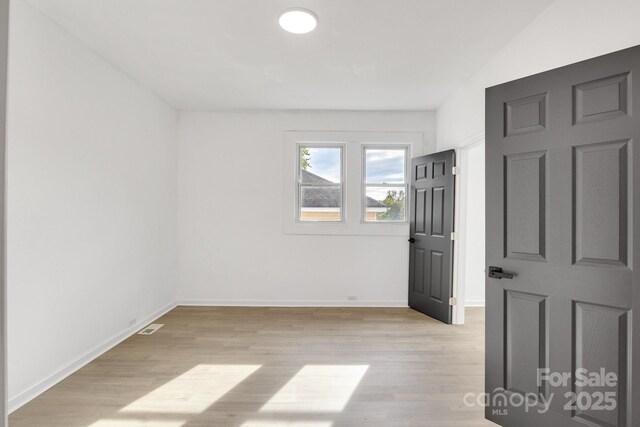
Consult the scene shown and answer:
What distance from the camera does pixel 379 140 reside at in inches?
180

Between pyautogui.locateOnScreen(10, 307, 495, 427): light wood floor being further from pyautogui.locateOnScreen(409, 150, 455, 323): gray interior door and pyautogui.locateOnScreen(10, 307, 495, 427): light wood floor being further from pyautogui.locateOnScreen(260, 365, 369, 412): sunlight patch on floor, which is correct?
pyautogui.locateOnScreen(409, 150, 455, 323): gray interior door

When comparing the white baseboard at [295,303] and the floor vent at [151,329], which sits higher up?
the white baseboard at [295,303]

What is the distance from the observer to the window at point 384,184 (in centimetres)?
465

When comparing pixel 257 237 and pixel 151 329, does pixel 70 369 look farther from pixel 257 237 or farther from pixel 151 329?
pixel 257 237

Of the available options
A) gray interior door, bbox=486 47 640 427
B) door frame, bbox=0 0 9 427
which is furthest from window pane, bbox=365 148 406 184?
door frame, bbox=0 0 9 427

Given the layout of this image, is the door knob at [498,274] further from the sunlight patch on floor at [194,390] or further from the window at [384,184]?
the window at [384,184]

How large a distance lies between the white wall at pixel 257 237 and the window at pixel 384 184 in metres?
0.32

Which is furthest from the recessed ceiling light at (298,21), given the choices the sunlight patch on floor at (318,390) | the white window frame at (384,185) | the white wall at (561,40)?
the sunlight patch on floor at (318,390)

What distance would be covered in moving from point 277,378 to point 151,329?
1903 millimetres

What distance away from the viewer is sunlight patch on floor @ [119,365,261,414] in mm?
2168

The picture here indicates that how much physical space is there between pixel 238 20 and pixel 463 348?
358cm

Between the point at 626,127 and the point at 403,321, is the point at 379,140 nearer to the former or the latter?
the point at 403,321

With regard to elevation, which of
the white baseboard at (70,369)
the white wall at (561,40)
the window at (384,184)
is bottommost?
the white baseboard at (70,369)

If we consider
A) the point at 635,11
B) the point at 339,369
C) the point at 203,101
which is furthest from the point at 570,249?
the point at 203,101
